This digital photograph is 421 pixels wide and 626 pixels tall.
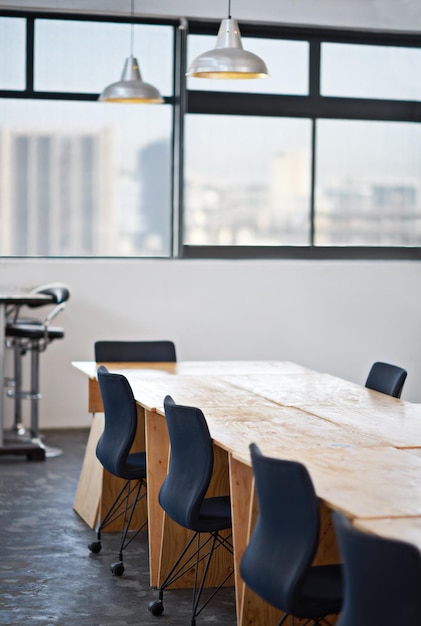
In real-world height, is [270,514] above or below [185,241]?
below

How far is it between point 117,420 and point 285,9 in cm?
503

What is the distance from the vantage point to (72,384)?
27.2 feet

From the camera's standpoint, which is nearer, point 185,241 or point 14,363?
point 14,363

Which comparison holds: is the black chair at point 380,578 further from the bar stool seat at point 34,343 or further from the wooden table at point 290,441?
the bar stool seat at point 34,343

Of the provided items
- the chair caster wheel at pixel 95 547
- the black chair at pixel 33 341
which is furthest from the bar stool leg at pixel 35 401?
the chair caster wheel at pixel 95 547

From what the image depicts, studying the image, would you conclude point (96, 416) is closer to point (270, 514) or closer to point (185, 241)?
point (270, 514)

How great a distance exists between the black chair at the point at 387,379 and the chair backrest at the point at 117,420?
1376 mm

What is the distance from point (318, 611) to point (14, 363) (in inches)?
209

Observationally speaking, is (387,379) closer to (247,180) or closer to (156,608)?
(156,608)

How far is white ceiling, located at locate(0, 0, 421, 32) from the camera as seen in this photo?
8188mm

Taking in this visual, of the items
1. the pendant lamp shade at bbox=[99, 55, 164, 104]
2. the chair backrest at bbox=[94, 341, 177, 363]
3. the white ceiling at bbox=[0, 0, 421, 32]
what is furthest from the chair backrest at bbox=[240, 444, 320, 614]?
the white ceiling at bbox=[0, 0, 421, 32]

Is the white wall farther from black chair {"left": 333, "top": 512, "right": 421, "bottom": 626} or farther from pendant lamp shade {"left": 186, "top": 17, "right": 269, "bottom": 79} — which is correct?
black chair {"left": 333, "top": 512, "right": 421, "bottom": 626}

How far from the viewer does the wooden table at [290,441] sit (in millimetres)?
3098

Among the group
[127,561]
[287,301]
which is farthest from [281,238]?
[127,561]
